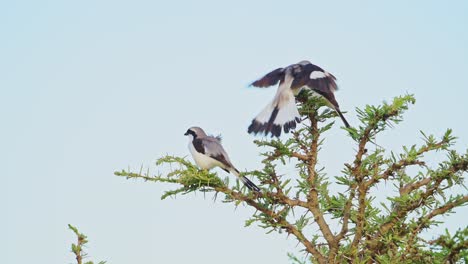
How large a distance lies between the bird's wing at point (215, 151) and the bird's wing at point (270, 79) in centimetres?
92

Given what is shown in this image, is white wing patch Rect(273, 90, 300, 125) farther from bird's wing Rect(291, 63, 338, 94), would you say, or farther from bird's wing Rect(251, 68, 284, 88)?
bird's wing Rect(251, 68, 284, 88)

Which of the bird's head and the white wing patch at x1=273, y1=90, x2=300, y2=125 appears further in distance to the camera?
the bird's head

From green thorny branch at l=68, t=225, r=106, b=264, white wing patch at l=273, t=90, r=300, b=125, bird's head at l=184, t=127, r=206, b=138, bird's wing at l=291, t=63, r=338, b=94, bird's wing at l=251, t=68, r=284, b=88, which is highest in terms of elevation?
bird's wing at l=251, t=68, r=284, b=88

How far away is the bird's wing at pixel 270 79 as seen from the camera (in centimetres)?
760

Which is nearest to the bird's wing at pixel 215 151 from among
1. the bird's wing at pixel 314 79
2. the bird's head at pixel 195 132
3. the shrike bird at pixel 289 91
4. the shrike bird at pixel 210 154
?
the shrike bird at pixel 210 154

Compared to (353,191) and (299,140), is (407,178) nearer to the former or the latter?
(353,191)

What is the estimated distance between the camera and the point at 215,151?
7.04m

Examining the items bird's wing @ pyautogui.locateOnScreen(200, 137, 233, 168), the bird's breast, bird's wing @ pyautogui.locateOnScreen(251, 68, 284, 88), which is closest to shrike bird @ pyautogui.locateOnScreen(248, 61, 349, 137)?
bird's wing @ pyautogui.locateOnScreen(251, 68, 284, 88)

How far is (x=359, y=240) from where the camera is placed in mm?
4676

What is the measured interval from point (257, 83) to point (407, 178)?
3.27 metres

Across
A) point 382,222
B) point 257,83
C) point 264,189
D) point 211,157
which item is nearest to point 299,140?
point 264,189

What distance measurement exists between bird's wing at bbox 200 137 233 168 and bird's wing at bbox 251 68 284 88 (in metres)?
0.92

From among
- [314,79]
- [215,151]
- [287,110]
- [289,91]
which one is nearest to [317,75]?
[314,79]

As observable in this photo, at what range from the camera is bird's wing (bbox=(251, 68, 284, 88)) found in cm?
760
